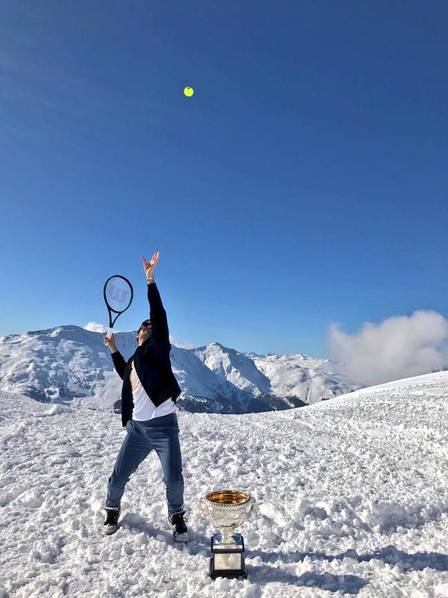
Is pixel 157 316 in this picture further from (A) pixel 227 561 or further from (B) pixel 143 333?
(A) pixel 227 561

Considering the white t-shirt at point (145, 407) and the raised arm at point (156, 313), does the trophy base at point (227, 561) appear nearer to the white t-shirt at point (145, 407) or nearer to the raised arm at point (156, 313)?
the white t-shirt at point (145, 407)

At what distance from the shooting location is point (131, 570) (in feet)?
20.6

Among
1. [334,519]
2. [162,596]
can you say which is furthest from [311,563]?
[162,596]

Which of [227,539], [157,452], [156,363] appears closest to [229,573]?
[227,539]

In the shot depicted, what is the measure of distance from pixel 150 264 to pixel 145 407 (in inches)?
98.2

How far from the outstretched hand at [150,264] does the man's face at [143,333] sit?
970 mm

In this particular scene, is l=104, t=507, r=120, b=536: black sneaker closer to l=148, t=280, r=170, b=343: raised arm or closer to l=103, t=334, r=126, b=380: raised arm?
l=103, t=334, r=126, b=380: raised arm

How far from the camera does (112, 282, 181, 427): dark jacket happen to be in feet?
23.8

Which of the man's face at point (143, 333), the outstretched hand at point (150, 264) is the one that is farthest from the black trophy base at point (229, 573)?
the outstretched hand at point (150, 264)

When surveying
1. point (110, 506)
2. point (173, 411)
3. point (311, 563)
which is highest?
point (173, 411)

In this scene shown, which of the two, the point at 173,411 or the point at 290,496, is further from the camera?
the point at 290,496

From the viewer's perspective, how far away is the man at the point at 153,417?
7.14 m

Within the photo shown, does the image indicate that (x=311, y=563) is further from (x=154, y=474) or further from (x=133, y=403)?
(x=154, y=474)

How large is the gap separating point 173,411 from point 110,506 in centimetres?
211
